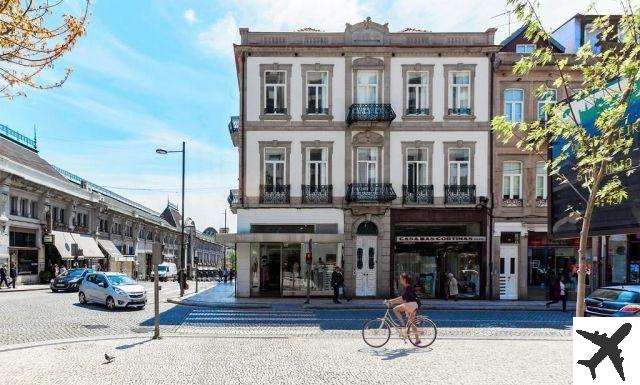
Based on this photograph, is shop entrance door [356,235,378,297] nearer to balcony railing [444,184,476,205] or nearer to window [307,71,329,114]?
balcony railing [444,184,476,205]

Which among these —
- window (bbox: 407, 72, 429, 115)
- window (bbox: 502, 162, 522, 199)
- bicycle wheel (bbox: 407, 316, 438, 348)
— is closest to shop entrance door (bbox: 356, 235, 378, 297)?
window (bbox: 407, 72, 429, 115)

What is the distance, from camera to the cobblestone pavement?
8.40 m

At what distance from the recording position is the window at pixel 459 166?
23609mm

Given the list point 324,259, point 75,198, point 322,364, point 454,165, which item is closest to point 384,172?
point 454,165

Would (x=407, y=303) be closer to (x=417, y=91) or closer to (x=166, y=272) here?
(x=417, y=91)

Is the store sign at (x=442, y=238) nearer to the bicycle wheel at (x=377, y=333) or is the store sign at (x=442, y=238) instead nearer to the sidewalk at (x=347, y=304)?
the sidewalk at (x=347, y=304)

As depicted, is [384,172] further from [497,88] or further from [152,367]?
[152,367]

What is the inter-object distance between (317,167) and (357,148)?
2.23 meters

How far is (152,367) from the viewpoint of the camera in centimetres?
916

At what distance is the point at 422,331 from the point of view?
37.4ft

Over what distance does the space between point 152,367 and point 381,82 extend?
59.7 feet

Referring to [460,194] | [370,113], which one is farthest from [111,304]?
[460,194]

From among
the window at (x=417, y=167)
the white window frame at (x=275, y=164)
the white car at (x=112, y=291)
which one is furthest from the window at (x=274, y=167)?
the white car at (x=112, y=291)

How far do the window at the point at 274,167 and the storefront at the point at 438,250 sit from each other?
5.92 meters
